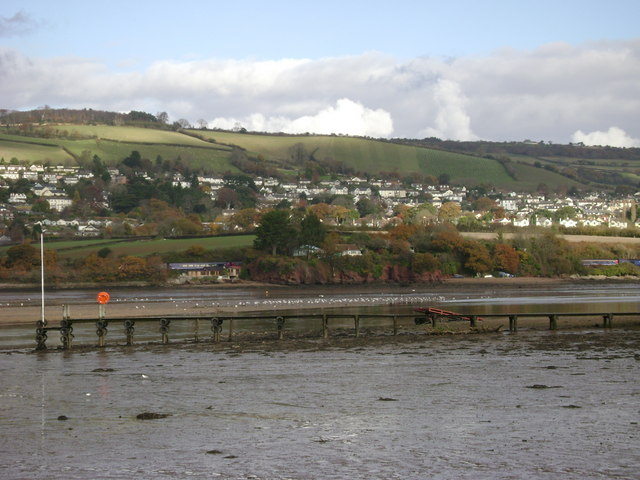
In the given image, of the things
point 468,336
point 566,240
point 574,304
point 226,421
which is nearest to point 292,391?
point 226,421

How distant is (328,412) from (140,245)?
97.3 meters

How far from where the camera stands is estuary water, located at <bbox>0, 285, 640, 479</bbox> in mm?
17094

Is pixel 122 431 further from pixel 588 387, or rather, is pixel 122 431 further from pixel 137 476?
pixel 588 387

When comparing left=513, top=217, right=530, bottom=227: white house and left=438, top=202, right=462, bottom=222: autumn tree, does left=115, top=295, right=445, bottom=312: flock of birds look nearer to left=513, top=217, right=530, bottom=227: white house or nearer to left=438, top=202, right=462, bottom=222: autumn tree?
left=438, top=202, right=462, bottom=222: autumn tree

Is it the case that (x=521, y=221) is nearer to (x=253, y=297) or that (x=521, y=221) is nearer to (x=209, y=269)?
(x=209, y=269)

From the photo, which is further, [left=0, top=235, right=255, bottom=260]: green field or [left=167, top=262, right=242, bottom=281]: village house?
[left=0, top=235, right=255, bottom=260]: green field

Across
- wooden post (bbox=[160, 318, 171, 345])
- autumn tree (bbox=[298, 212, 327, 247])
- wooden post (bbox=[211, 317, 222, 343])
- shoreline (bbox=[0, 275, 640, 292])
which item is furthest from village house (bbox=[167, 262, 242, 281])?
wooden post (bbox=[160, 318, 171, 345])

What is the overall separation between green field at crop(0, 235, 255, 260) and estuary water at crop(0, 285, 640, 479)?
2899 inches

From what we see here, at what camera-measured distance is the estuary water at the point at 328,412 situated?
56.1 ft

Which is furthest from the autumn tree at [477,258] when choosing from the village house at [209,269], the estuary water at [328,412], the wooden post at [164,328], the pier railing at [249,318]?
the wooden post at [164,328]

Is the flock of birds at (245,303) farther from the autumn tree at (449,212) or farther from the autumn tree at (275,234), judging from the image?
the autumn tree at (449,212)

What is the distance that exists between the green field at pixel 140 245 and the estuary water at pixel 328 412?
73.6 m

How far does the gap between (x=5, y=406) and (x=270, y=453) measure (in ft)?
30.3

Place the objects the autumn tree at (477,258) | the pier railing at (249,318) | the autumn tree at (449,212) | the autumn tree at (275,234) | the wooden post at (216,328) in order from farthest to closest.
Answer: the autumn tree at (449,212)
the autumn tree at (477,258)
the autumn tree at (275,234)
the wooden post at (216,328)
the pier railing at (249,318)
